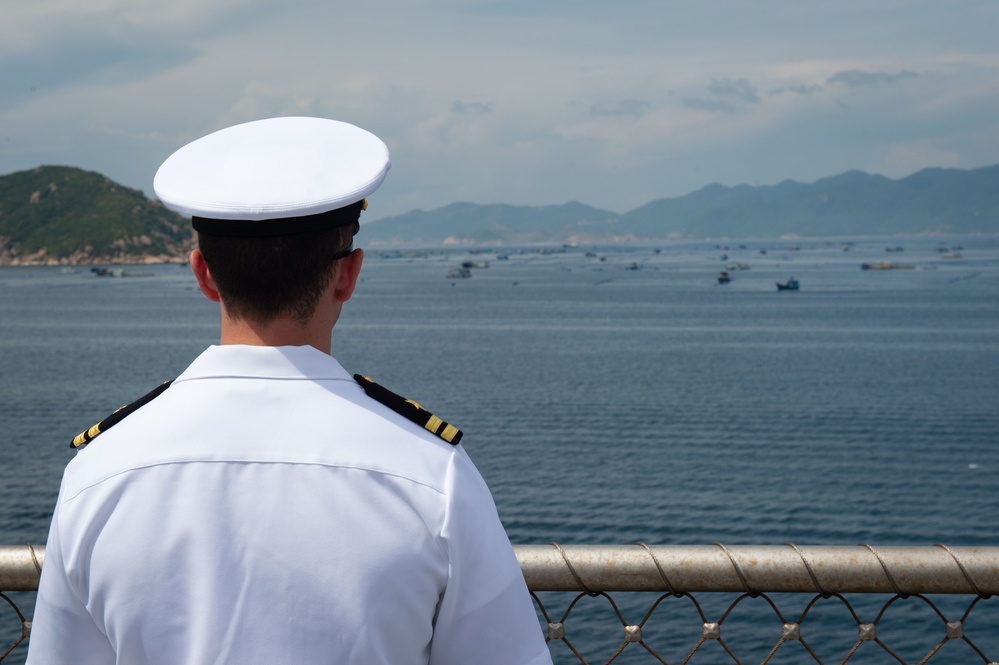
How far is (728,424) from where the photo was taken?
56.1 metres

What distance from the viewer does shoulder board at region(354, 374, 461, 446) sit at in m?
1.91

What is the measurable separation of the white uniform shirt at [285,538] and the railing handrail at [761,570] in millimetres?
1376

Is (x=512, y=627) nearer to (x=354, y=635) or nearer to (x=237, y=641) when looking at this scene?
(x=354, y=635)

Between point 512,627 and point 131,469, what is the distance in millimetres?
752

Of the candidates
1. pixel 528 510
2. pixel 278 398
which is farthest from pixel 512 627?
pixel 528 510

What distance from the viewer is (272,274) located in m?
1.93

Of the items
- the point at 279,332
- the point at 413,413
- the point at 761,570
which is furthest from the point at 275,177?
the point at 761,570

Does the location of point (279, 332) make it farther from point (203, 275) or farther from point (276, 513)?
point (276, 513)

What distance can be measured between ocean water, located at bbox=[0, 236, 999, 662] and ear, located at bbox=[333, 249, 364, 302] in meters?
31.7

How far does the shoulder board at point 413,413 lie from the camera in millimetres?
1906

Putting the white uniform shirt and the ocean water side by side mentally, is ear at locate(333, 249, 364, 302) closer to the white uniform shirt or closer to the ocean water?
the white uniform shirt

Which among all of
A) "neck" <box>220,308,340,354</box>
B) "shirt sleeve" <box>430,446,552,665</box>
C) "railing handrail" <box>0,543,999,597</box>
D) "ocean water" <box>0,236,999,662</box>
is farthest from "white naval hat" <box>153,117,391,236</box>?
"ocean water" <box>0,236,999,662</box>

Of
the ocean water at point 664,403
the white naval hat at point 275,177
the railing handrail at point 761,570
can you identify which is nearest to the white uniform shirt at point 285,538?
the white naval hat at point 275,177

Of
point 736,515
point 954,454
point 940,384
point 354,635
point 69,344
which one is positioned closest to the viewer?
point 354,635
